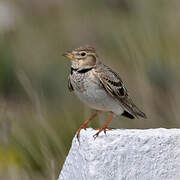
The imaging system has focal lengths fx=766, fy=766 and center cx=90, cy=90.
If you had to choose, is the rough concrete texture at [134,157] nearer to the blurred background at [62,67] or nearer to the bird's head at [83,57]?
the blurred background at [62,67]

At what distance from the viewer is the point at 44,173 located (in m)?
7.23

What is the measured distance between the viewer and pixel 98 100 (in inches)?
250

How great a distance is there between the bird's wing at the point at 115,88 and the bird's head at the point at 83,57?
0.11 m

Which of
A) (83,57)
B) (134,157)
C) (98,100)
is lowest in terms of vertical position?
(134,157)

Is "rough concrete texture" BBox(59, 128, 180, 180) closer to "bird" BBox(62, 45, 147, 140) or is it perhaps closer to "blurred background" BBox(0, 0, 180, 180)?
"blurred background" BBox(0, 0, 180, 180)

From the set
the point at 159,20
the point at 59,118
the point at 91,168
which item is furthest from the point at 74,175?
the point at 159,20

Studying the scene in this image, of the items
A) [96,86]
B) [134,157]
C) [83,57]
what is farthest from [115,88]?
[134,157]

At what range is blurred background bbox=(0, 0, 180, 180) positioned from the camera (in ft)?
24.8

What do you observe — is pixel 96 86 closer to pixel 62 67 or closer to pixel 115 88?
pixel 115 88

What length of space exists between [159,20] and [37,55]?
21.7 feet

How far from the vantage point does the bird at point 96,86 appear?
252 inches

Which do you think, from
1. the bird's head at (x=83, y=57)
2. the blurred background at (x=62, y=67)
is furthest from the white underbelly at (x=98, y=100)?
the blurred background at (x=62, y=67)

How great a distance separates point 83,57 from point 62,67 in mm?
9716

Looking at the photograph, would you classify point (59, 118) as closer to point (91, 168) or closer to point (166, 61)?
point (166, 61)
